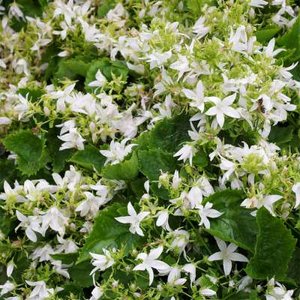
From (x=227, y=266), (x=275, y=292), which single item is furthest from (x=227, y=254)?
(x=275, y=292)

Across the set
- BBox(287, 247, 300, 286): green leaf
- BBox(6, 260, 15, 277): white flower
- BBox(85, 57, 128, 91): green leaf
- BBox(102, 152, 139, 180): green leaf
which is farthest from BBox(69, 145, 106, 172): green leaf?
BBox(287, 247, 300, 286): green leaf

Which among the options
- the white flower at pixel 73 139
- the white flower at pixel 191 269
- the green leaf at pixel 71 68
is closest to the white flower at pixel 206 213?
the white flower at pixel 191 269

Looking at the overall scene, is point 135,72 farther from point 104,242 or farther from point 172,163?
point 104,242

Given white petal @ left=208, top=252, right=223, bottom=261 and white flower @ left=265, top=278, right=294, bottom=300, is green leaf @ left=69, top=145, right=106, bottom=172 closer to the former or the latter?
white petal @ left=208, top=252, right=223, bottom=261

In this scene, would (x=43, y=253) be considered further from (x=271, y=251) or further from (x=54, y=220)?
(x=271, y=251)

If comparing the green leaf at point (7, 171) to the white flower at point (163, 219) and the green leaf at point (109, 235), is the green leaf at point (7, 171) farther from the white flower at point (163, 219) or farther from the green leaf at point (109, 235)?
the white flower at point (163, 219)

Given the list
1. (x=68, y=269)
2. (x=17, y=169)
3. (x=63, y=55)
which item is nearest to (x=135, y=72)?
(x=63, y=55)
